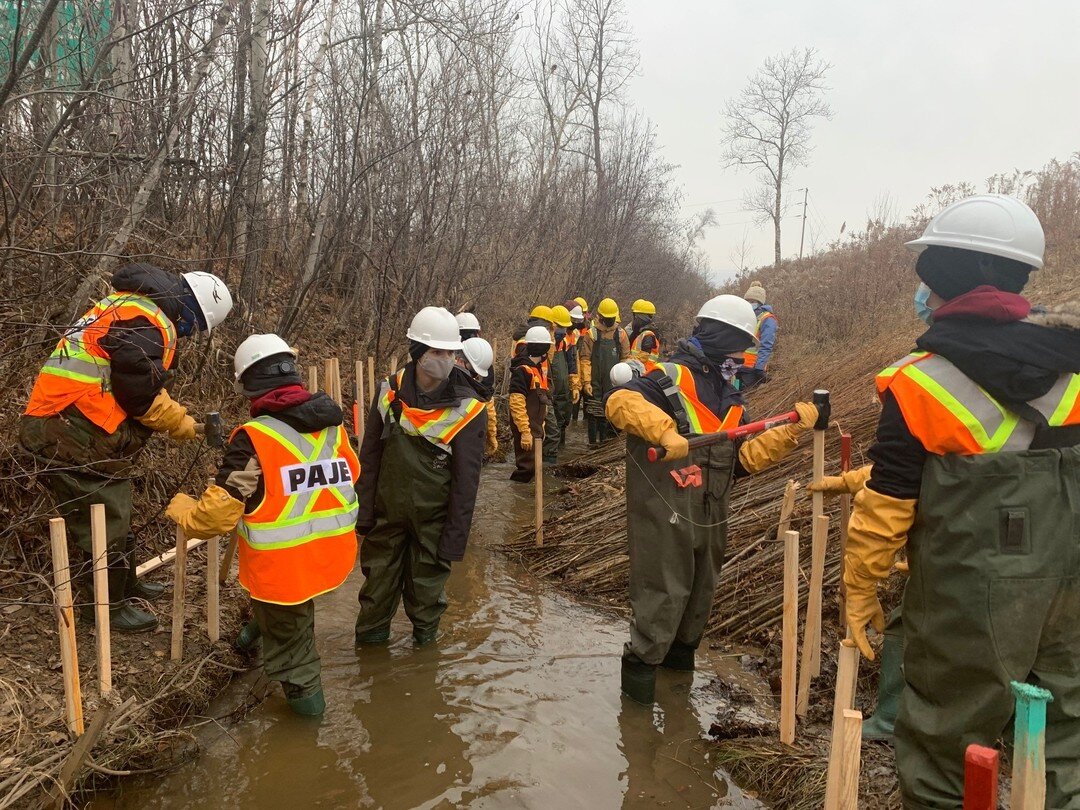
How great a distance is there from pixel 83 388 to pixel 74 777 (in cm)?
186

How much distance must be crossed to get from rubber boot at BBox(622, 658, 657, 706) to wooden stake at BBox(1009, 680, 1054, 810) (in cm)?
246

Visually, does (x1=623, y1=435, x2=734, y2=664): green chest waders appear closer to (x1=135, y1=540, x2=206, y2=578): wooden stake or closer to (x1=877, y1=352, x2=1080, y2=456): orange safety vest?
(x1=877, y1=352, x2=1080, y2=456): orange safety vest

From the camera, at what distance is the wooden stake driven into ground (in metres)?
3.41

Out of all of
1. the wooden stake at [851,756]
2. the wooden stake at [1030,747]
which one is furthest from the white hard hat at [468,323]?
the wooden stake at [1030,747]

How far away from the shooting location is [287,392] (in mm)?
3447

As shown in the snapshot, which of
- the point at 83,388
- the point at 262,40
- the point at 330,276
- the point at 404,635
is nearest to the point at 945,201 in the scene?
the point at 330,276

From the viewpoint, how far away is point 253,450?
3.40 meters

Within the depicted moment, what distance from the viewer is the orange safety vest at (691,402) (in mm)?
3777

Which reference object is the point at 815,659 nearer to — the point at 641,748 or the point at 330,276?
the point at 641,748

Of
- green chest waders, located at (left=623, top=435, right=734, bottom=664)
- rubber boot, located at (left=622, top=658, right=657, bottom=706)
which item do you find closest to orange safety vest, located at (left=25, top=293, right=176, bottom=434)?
green chest waders, located at (left=623, top=435, right=734, bottom=664)

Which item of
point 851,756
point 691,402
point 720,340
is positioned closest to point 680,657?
point 691,402

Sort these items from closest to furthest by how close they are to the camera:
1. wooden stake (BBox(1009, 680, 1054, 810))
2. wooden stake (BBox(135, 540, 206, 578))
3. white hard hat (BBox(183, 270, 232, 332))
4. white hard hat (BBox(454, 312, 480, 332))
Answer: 1. wooden stake (BBox(1009, 680, 1054, 810))
2. white hard hat (BBox(183, 270, 232, 332))
3. wooden stake (BBox(135, 540, 206, 578))
4. white hard hat (BBox(454, 312, 480, 332))

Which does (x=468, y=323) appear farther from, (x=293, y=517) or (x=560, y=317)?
(x=293, y=517)

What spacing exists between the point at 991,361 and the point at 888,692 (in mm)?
2075
